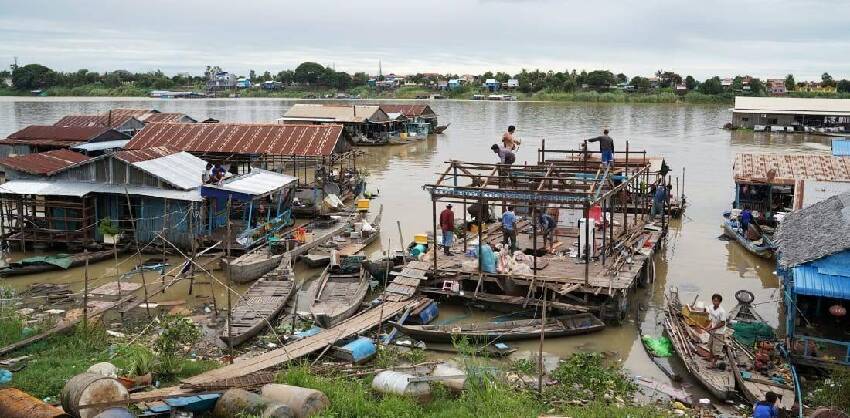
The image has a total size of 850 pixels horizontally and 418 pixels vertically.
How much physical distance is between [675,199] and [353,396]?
779 inches

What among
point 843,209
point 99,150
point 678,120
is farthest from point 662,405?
point 678,120

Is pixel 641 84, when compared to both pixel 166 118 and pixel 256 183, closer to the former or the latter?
pixel 166 118

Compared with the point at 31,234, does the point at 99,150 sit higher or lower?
higher

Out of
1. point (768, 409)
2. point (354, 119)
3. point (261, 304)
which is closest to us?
point (768, 409)

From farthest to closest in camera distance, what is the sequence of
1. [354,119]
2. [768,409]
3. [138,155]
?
[354,119]
[138,155]
[768,409]

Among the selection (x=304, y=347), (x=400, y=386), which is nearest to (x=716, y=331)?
(x=400, y=386)

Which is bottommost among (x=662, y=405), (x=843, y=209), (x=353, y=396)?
(x=662, y=405)

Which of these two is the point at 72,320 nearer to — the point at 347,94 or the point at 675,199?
the point at 675,199

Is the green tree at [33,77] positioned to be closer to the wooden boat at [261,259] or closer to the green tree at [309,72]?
the green tree at [309,72]

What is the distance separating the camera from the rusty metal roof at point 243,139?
2608 cm

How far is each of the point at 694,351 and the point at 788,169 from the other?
12161mm

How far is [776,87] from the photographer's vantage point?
106m

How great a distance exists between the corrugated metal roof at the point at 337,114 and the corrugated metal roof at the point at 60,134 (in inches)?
633

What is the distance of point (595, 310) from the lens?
44.6 ft
